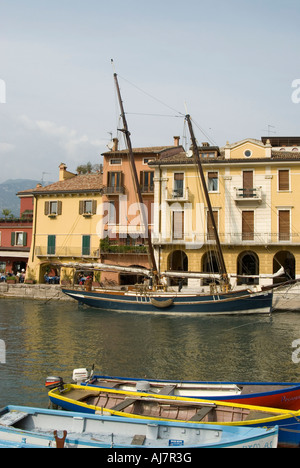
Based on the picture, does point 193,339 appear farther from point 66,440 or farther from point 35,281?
point 35,281

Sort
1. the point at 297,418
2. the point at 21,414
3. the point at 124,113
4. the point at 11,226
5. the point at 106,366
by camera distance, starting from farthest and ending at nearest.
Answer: the point at 11,226 < the point at 124,113 < the point at 106,366 < the point at 21,414 < the point at 297,418

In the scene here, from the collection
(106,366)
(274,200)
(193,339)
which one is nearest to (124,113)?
(274,200)

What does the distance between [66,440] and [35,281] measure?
1549 inches

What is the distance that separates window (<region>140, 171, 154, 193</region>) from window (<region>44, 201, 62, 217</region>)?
9834 millimetres

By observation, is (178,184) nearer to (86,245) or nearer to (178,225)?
(178,225)

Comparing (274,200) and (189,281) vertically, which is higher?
(274,200)

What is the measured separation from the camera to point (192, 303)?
107ft

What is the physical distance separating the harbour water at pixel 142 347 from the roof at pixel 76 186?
58.5 feet

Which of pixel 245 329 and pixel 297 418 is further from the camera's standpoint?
pixel 245 329

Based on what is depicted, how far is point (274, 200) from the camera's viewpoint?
40000mm

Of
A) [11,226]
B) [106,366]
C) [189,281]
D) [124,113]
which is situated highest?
[124,113]

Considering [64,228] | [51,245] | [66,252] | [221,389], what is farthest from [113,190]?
[221,389]

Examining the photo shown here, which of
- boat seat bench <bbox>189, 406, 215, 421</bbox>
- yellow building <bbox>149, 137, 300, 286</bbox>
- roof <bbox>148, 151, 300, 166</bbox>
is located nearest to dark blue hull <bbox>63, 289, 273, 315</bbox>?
yellow building <bbox>149, 137, 300, 286</bbox>
